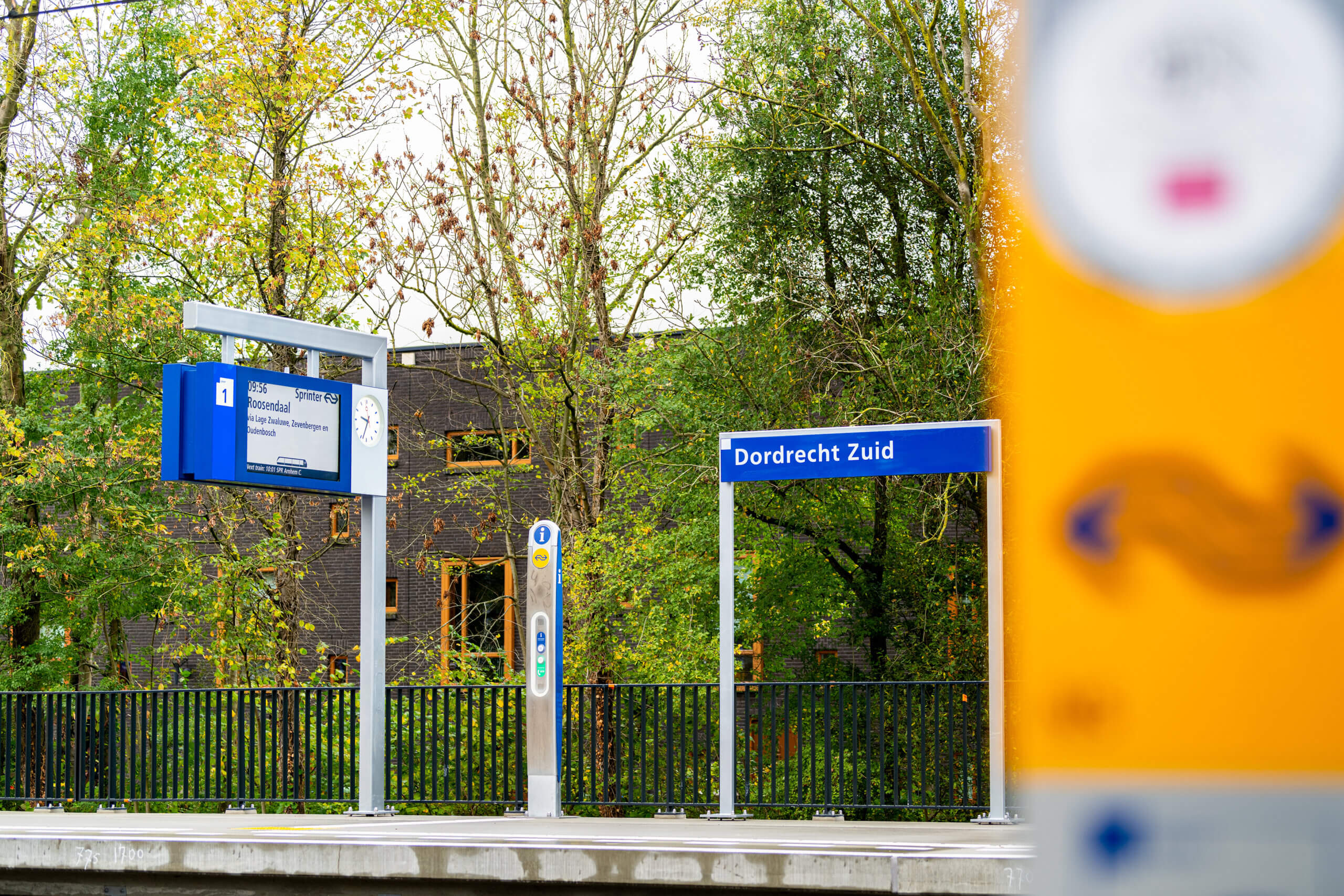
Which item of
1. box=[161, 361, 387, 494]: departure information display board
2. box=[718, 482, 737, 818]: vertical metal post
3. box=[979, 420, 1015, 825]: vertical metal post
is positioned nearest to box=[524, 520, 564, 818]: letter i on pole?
box=[718, 482, 737, 818]: vertical metal post

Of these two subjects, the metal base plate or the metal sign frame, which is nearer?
the metal base plate

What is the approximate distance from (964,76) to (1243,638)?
56.2ft

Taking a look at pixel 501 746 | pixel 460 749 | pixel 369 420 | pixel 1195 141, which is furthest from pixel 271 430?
pixel 1195 141

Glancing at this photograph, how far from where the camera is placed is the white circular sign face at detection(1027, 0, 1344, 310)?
4.58 ft

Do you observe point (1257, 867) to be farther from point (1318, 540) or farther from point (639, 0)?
point (639, 0)

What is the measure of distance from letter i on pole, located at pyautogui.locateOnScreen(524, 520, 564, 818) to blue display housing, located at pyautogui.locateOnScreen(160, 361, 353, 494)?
2423mm

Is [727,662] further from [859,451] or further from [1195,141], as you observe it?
[1195,141]

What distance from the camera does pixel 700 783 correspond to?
1382 centimetres

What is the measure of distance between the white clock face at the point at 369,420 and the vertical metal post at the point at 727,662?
3.18m

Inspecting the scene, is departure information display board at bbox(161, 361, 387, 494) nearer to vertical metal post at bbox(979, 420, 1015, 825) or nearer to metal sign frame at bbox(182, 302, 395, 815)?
metal sign frame at bbox(182, 302, 395, 815)

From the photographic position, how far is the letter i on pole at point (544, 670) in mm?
11711

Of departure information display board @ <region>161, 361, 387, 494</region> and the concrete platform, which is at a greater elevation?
departure information display board @ <region>161, 361, 387, 494</region>

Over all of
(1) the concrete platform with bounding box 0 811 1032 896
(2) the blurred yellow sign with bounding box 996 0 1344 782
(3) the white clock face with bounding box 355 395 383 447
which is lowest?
(1) the concrete platform with bounding box 0 811 1032 896

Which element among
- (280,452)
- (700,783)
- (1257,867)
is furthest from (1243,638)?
(700,783)
